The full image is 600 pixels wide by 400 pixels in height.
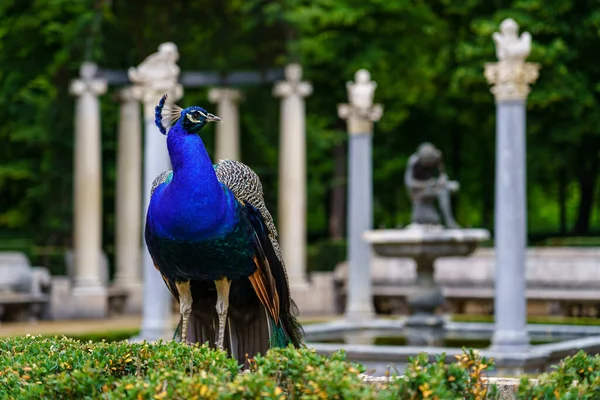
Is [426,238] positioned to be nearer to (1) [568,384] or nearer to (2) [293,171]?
(2) [293,171]

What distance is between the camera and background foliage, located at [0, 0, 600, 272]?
3728cm

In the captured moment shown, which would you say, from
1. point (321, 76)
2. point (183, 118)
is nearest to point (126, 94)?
point (321, 76)

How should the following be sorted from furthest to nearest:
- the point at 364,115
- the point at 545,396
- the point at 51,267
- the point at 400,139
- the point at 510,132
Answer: the point at 400,139 → the point at 51,267 → the point at 364,115 → the point at 510,132 → the point at 545,396

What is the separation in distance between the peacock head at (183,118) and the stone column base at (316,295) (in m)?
25.6

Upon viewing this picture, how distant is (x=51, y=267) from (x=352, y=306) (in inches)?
565

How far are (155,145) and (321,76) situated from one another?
68.9ft

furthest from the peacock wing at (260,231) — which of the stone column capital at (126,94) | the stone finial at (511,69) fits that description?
the stone column capital at (126,94)

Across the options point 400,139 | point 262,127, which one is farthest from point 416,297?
point 400,139

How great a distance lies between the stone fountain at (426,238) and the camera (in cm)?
2527

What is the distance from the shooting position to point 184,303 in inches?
425

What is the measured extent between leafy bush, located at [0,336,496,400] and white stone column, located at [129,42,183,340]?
13.1 metres

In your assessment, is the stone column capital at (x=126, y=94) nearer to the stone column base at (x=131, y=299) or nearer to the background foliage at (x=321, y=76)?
the background foliage at (x=321, y=76)

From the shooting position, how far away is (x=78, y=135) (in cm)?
3662

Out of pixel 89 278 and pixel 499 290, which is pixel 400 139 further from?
pixel 499 290
